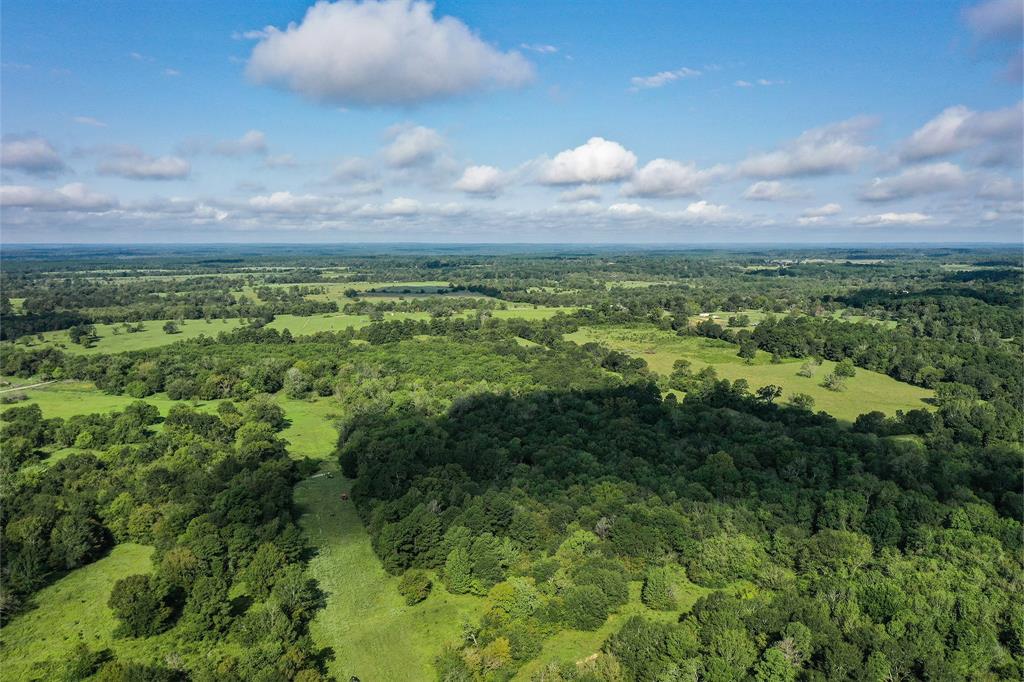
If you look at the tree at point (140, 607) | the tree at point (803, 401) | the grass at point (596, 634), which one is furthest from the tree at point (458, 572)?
the tree at point (803, 401)

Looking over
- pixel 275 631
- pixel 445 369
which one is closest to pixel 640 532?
pixel 275 631

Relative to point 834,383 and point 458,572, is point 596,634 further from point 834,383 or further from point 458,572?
point 834,383

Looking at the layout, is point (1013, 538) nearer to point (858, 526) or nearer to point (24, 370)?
point (858, 526)

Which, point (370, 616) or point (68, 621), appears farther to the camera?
point (370, 616)

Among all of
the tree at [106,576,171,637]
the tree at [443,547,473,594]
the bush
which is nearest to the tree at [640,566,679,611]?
the tree at [443,547,473,594]

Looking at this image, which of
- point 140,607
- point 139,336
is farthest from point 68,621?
point 139,336

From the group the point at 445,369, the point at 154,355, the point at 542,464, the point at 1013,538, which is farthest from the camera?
the point at 154,355
